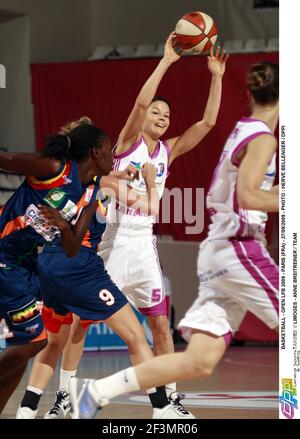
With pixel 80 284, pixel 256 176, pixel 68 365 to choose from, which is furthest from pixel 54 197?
pixel 68 365

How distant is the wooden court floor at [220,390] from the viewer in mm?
7459

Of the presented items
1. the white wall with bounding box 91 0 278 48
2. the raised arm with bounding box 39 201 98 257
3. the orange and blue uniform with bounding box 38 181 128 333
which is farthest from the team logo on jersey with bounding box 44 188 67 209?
the white wall with bounding box 91 0 278 48

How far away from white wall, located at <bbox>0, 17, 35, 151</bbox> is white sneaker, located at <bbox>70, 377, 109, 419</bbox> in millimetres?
7262

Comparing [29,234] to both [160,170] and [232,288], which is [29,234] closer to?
[232,288]

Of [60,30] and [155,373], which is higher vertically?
[60,30]

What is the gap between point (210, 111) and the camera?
7.20 metres

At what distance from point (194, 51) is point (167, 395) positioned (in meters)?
2.24

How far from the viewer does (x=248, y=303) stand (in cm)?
580

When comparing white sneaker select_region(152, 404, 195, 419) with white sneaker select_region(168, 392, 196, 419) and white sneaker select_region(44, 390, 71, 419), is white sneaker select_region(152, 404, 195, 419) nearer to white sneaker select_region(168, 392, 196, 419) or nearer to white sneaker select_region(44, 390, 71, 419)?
→ white sneaker select_region(168, 392, 196, 419)

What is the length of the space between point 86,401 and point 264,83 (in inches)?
77.8

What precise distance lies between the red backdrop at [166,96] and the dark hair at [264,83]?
19.8 ft

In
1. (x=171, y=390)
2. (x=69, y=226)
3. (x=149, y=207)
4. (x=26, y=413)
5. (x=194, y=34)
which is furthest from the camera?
(x=171, y=390)
